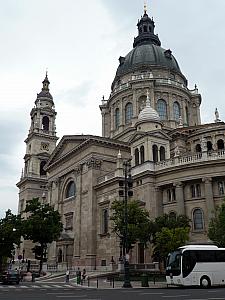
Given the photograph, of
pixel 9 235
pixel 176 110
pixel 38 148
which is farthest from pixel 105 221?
pixel 38 148

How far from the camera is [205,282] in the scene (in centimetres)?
2598

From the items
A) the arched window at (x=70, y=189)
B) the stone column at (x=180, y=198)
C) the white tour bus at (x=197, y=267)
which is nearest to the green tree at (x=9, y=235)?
the arched window at (x=70, y=189)

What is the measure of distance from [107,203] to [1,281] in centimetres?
1812

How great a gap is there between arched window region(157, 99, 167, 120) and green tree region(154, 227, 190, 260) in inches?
1405

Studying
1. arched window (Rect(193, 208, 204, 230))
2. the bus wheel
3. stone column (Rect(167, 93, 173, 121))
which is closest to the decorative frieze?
arched window (Rect(193, 208, 204, 230))

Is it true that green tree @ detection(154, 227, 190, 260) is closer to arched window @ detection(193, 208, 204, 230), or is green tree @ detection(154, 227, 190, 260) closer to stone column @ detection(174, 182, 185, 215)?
arched window @ detection(193, 208, 204, 230)

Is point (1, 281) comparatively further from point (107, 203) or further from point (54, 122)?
point (54, 122)

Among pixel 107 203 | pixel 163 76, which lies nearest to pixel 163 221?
pixel 107 203

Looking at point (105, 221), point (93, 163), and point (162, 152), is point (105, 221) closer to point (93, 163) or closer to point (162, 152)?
point (93, 163)

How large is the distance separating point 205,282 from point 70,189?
3845 cm

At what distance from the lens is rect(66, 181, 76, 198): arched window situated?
60594 millimetres

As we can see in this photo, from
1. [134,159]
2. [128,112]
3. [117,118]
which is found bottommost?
[134,159]

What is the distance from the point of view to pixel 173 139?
191 ft

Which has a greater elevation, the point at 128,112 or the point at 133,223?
the point at 128,112
